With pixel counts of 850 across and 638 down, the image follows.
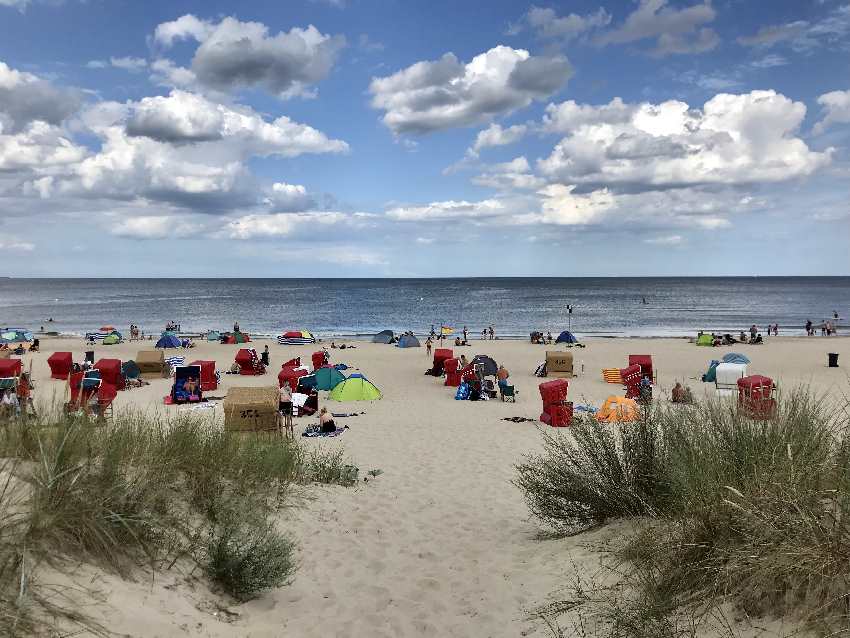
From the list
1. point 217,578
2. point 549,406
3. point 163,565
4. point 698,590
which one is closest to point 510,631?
point 698,590

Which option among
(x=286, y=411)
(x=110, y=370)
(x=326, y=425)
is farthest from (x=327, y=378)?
(x=110, y=370)

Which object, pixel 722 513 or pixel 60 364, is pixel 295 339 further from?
pixel 722 513

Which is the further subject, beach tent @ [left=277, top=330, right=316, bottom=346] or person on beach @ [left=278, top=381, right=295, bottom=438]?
beach tent @ [left=277, top=330, right=316, bottom=346]

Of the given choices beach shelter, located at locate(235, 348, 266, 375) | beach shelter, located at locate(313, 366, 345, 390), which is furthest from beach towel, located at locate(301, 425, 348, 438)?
beach shelter, located at locate(235, 348, 266, 375)

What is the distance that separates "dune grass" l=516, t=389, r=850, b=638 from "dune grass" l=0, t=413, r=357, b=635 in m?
2.86

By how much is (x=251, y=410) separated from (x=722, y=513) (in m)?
8.69

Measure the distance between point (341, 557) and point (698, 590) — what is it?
11.5 ft

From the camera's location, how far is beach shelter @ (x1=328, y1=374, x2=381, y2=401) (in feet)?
57.3

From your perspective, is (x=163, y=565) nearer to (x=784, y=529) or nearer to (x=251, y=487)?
(x=251, y=487)

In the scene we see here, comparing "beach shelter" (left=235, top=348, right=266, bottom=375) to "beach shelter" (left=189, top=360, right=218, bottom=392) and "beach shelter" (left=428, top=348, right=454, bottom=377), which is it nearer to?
"beach shelter" (left=189, top=360, right=218, bottom=392)

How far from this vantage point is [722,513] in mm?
3652

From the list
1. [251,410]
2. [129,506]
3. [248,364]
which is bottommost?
[248,364]

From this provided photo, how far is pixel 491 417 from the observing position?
15.2m

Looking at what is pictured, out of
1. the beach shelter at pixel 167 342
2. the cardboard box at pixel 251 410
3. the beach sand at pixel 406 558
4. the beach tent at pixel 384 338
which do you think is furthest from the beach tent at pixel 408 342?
the cardboard box at pixel 251 410
